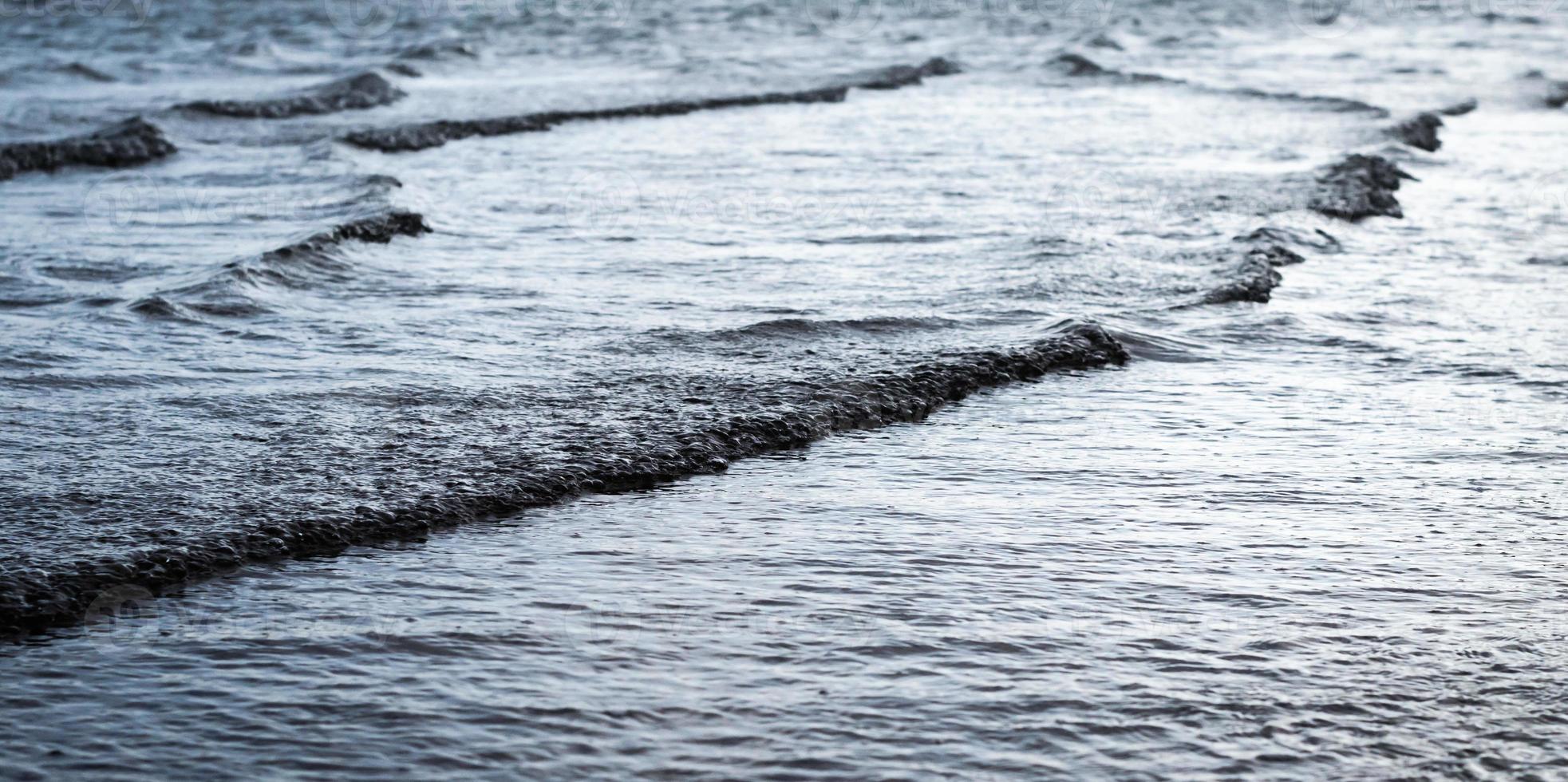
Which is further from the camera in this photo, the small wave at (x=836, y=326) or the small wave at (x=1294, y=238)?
the small wave at (x=1294, y=238)

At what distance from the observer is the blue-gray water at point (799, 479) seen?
350cm

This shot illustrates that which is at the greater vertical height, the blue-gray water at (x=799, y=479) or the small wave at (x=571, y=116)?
the small wave at (x=571, y=116)

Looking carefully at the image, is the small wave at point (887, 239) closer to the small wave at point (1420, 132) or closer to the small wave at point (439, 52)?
the small wave at point (1420, 132)

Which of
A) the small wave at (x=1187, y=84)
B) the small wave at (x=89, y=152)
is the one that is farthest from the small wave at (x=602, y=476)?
the small wave at (x=1187, y=84)

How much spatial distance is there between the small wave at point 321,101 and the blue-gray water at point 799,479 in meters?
4.78

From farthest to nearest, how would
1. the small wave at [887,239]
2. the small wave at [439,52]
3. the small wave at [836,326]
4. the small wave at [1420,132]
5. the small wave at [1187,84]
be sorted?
the small wave at [439,52], the small wave at [1187,84], the small wave at [1420,132], the small wave at [887,239], the small wave at [836,326]

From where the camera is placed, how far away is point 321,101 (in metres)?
18.2

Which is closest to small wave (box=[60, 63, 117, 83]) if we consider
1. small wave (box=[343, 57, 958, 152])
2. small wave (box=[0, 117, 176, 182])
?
small wave (box=[343, 57, 958, 152])

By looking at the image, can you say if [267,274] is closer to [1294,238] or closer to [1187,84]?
[1294,238]

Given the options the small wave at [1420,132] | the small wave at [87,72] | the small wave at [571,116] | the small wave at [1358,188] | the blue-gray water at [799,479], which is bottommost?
the blue-gray water at [799,479]

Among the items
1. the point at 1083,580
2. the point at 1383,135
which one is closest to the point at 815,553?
the point at 1083,580

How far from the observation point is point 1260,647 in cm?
384

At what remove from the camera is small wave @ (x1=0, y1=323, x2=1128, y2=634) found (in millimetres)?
4086

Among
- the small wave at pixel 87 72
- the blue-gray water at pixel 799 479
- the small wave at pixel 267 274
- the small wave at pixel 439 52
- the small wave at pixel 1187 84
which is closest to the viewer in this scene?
the blue-gray water at pixel 799 479
